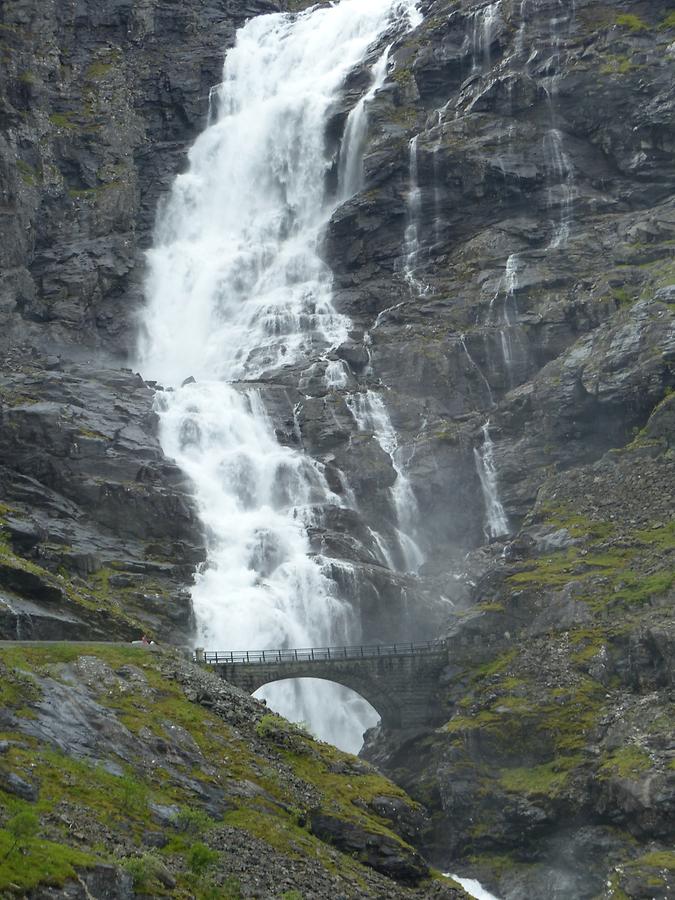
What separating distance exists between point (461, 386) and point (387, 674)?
32.9 meters

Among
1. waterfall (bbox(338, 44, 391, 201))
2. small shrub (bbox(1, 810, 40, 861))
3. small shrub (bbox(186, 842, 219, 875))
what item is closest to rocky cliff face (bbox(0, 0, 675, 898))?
waterfall (bbox(338, 44, 391, 201))

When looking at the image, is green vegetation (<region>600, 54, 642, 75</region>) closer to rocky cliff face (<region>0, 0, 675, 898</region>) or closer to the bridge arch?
rocky cliff face (<region>0, 0, 675, 898</region>)

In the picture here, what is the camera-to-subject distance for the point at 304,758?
4419 cm

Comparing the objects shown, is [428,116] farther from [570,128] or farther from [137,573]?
[137,573]

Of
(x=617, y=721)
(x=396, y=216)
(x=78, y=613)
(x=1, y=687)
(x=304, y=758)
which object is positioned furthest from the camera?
(x=396, y=216)

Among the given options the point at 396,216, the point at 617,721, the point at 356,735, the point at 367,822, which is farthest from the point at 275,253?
the point at 367,822

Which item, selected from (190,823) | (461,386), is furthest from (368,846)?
(461,386)

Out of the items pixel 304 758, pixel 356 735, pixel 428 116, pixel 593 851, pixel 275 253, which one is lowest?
pixel 593 851

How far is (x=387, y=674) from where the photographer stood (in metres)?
61.2

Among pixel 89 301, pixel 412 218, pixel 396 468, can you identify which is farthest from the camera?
pixel 412 218

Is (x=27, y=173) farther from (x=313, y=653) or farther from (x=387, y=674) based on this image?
(x=387, y=674)

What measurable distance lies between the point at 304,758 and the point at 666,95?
2930 inches

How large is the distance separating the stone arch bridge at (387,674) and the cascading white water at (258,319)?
451 centimetres

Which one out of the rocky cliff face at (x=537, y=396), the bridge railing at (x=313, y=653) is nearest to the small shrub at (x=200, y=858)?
the rocky cliff face at (x=537, y=396)
